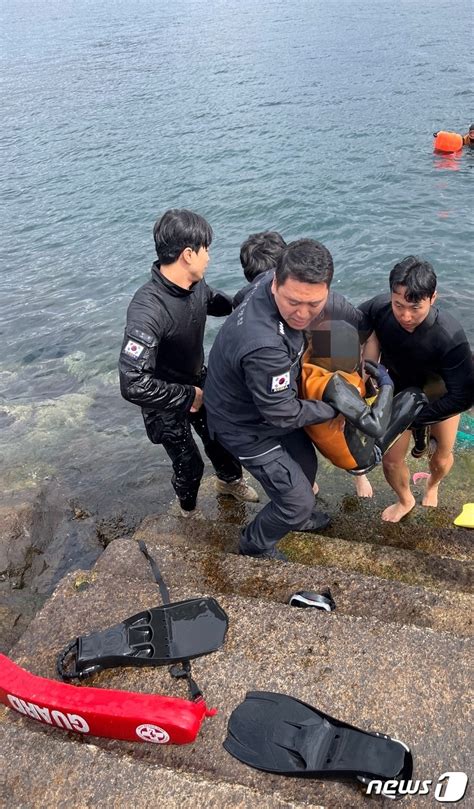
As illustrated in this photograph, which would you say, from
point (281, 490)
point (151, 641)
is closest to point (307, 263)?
point (281, 490)

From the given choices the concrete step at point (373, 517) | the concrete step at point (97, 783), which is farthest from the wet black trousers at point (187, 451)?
the concrete step at point (97, 783)

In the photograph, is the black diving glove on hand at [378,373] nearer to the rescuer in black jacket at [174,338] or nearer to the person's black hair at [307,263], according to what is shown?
the person's black hair at [307,263]

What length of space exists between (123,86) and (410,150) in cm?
1603

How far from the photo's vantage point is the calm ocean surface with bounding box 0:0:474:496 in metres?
9.03

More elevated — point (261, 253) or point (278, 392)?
point (261, 253)

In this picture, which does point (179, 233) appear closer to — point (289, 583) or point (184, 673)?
point (289, 583)

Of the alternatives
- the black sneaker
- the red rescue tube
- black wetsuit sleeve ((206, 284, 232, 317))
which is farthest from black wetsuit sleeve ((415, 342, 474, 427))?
the red rescue tube

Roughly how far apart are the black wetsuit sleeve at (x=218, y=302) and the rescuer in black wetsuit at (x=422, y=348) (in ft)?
3.59

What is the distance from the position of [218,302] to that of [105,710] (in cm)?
312

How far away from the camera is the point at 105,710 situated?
2.61 meters

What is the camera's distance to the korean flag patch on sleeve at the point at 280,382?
10.9ft

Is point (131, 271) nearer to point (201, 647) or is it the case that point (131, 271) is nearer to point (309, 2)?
point (201, 647)

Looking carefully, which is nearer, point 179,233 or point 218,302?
point 179,233

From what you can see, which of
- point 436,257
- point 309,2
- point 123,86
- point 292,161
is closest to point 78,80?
point 123,86
